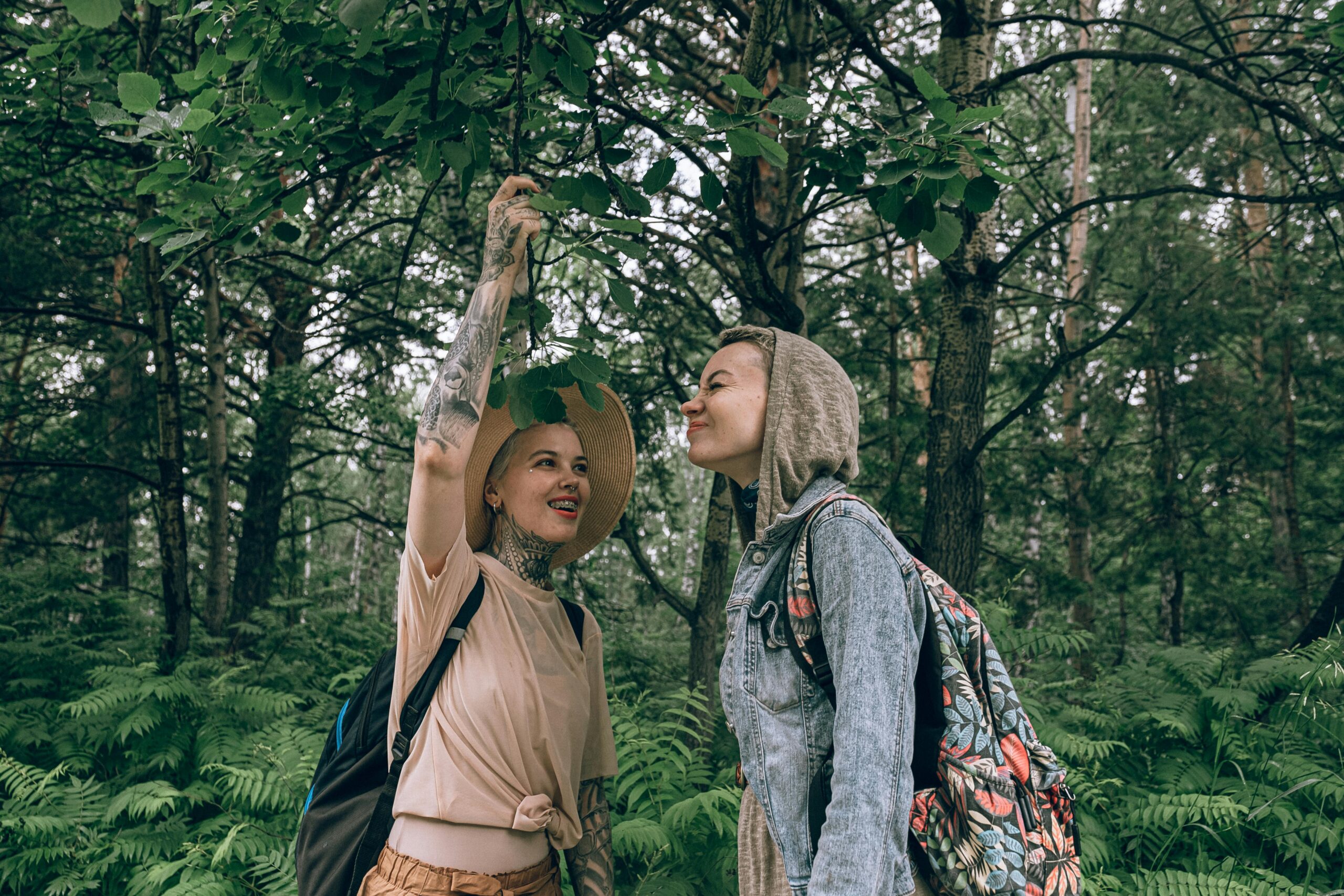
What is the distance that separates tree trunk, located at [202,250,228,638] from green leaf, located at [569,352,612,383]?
4834 millimetres

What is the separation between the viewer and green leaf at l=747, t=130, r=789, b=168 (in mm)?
2318

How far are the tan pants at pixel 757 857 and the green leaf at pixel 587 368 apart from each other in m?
1.11

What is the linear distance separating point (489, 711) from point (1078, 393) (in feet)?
33.4

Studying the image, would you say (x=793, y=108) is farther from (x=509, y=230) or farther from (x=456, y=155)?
(x=456, y=155)

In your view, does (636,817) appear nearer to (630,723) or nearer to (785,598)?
(630,723)

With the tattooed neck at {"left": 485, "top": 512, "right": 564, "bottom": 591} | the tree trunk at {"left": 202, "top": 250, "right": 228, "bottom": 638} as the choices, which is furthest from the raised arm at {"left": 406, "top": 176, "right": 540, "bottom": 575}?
the tree trunk at {"left": 202, "top": 250, "right": 228, "bottom": 638}

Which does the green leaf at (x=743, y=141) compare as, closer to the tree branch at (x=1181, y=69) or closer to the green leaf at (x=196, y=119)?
the green leaf at (x=196, y=119)

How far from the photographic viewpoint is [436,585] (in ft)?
7.81

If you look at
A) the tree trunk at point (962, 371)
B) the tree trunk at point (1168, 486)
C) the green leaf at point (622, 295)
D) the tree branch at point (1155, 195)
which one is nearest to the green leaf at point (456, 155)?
the green leaf at point (622, 295)

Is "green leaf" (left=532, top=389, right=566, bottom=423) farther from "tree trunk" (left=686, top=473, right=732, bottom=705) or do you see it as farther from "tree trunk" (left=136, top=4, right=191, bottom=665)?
"tree trunk" (left=136, top=4, right=191, bottom=665)

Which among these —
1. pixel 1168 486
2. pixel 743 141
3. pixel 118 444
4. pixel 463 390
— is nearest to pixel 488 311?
pixel 463 390

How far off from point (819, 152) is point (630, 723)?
9.41 feet

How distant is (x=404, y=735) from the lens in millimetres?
2342

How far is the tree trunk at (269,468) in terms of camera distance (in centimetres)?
834
